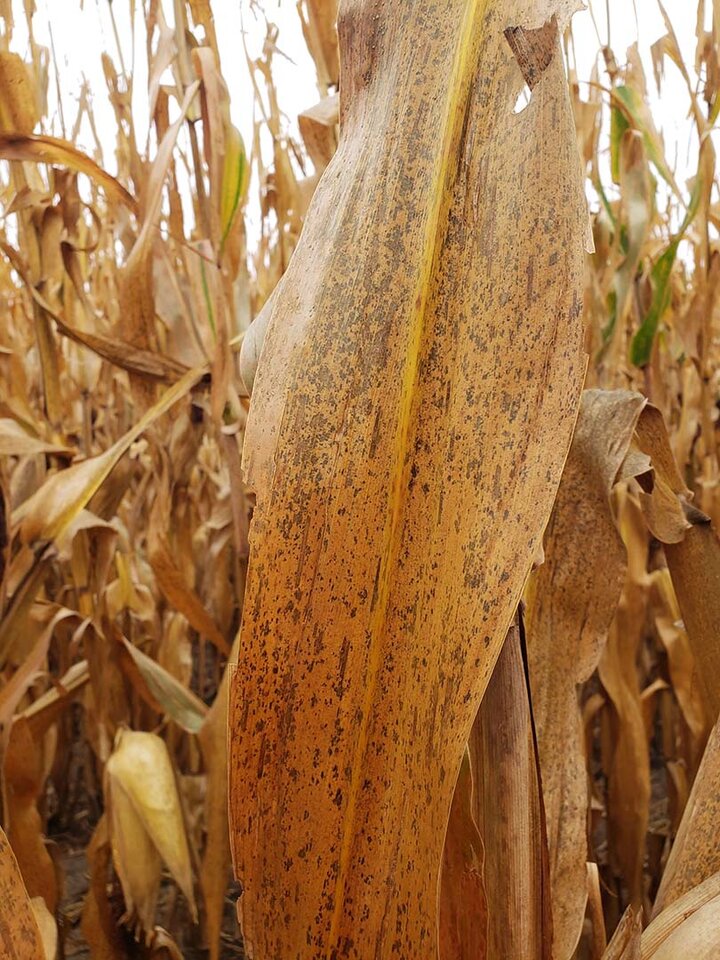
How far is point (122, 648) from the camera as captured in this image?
0.81 metres

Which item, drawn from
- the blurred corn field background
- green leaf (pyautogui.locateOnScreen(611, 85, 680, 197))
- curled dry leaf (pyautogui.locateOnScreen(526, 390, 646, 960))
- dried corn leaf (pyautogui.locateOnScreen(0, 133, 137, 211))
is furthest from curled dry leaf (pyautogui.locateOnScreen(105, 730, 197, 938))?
green leaf (pyautogui.locateOnScreen(611, 85, 680, 197))

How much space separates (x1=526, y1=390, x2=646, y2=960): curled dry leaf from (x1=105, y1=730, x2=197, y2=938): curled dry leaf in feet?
1.10

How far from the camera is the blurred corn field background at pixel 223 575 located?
358mm

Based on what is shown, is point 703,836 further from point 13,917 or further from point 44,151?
point 44,151

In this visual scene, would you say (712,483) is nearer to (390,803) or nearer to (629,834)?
(629,834)

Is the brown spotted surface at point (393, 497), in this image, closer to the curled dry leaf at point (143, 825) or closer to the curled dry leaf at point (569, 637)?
the curled dry leaf at point (569, 637)

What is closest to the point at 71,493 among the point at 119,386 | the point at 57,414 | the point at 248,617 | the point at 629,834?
the point at 57,414

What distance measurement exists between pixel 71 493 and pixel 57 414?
0.23 meters

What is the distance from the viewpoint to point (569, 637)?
452 millimetres

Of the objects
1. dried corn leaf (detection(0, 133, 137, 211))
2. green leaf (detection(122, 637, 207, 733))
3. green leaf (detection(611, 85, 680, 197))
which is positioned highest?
green leaf (detection(611, 85, 680, 197))

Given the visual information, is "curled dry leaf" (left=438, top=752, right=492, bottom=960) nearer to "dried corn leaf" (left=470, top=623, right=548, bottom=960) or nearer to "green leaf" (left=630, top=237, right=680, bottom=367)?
"dried corn leaf" (left=470, top=623, right=548, bottom=960)

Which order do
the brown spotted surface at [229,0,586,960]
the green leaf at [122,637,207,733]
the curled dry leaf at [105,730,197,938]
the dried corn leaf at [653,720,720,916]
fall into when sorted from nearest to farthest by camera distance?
the brown spotted surface at [229,0,586,960]
the dried corn leaf at [653,720,720,916]
the curled dry leaf at [105,730,197,938]
the green leaf at [122,637,207,733]

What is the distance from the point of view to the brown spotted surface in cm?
28

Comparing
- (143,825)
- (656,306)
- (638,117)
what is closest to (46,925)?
(143,825)
